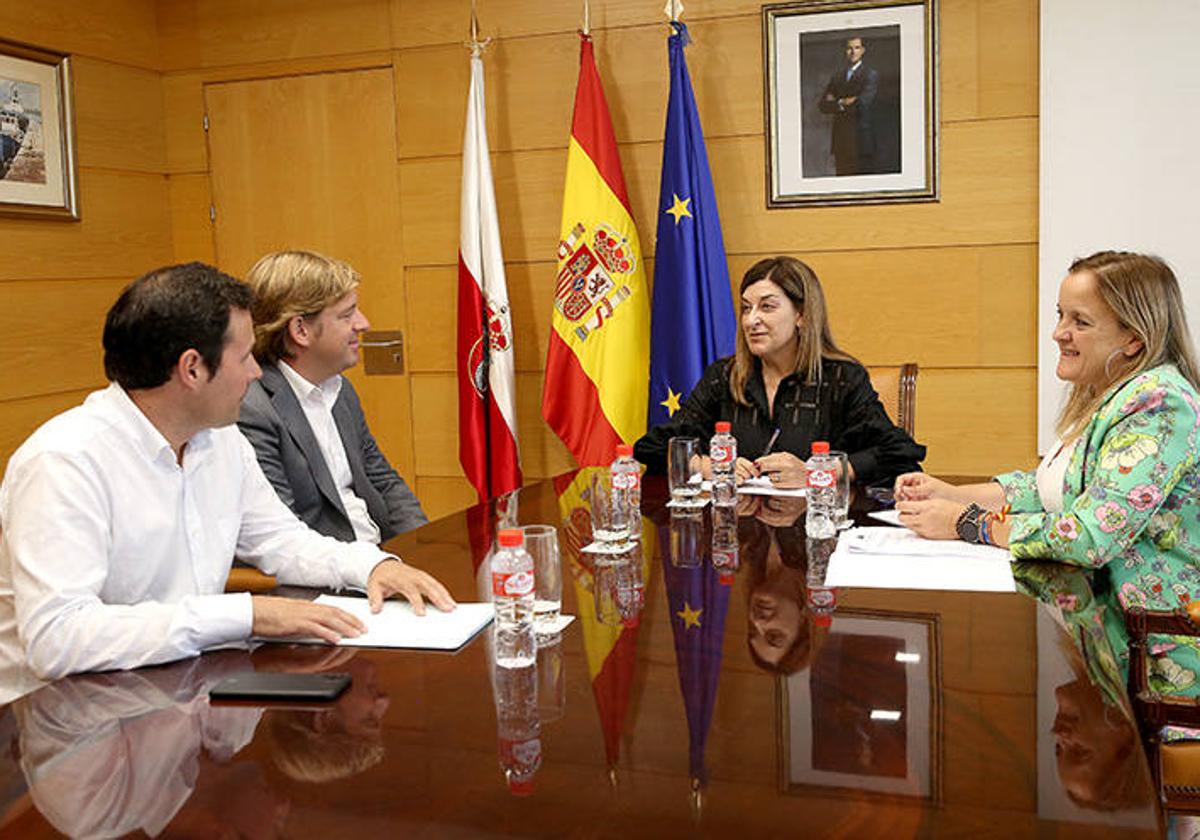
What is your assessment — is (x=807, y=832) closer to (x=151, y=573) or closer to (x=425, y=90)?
(x=151, y=573)

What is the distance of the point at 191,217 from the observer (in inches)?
205

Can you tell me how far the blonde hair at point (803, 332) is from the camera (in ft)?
10.6

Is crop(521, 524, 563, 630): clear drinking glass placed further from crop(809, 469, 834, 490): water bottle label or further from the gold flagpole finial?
the gold flagpole finial

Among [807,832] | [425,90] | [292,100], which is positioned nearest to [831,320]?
[425,90]

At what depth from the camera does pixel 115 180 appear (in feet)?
16.2

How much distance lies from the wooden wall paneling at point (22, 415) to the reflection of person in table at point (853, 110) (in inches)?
128

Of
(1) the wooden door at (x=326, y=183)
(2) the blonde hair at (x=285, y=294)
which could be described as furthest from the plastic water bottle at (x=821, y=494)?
(1) the wooden door at (x=326, y=183)

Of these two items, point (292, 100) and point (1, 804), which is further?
point (292, 100)

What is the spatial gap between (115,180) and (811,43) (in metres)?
2.98

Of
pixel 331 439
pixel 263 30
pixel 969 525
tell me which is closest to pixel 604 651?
pixel 969 525

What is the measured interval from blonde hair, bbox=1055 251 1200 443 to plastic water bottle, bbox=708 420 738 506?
29.2 inches

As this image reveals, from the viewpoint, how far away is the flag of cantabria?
178 inches

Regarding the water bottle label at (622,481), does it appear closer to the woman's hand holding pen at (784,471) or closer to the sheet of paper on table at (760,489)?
the sheet of paper on table at (760,489)

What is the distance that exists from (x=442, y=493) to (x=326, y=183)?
1.43 meters
